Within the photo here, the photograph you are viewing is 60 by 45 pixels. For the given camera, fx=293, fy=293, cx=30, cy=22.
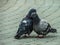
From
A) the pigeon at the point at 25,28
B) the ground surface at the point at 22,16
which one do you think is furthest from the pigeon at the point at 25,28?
the ground surface at the point at 22,16

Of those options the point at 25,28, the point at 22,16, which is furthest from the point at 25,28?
the point at 22,16

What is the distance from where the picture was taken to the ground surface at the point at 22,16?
199 inches

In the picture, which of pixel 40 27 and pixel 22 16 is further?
pixel 22 16

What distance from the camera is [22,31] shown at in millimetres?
5035

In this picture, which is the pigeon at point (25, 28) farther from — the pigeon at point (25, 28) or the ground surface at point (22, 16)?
the ground surface at point (22, 16)

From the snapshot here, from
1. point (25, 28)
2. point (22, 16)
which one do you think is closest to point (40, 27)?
point (25, 28)

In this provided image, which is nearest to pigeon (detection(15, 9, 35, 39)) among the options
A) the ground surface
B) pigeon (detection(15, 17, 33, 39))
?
pigeon (detection(15, 17, 33, 39))

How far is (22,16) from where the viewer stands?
703 centimetres

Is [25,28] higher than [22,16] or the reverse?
the reverse

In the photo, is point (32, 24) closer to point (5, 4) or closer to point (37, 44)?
point (37, 44)

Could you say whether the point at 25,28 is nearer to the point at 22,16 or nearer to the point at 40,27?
the point at 40,27

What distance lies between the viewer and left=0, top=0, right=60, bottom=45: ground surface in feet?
16.6

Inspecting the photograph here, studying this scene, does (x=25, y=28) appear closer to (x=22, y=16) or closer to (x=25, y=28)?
(x=25, y=28)

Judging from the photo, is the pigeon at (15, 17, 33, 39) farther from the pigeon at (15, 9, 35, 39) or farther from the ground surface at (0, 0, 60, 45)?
the ground surface at (0, 0, 60, 45)
